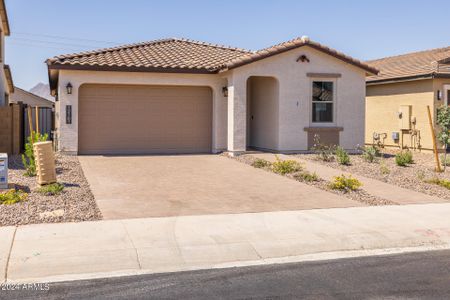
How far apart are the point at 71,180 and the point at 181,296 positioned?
799 centimetres

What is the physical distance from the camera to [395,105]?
942 inches

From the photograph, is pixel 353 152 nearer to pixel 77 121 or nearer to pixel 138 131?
pixel 138 131

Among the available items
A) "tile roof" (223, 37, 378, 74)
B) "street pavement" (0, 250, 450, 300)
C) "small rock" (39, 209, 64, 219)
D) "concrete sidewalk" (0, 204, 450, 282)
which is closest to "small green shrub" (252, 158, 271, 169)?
"tile roof" (223, 37, 378, 74)

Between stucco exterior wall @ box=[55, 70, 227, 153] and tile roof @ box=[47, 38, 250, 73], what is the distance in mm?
403

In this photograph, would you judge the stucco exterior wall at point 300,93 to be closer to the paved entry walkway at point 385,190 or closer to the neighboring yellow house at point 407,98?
the paved entry walkway at point 385,190

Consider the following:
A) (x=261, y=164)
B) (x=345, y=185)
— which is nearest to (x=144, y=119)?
(x=261, y=164)

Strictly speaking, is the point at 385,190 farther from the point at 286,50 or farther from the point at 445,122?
the point at 286,50

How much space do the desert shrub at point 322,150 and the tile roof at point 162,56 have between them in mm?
4307

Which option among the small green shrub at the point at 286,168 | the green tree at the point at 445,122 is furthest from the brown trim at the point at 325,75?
the small green shrub at the point at 286,168

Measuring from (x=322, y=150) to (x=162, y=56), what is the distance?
679 centimetres

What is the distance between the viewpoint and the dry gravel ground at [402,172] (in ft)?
44.3

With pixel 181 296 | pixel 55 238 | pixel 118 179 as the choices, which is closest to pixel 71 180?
pixel 118 179

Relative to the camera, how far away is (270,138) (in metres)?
20.1

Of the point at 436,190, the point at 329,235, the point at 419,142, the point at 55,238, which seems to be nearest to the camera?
the point at 55,238
